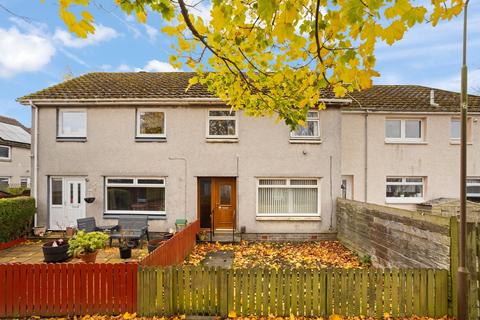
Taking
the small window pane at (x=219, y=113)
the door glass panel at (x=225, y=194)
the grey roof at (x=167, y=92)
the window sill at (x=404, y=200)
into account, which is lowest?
the window sill at (x=404, y=200)

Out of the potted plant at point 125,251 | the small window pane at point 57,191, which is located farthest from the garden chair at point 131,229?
the small window pane at point 57,191

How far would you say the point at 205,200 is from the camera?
12055mm

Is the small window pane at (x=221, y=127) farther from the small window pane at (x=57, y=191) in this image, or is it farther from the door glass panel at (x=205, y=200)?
the small window pane at (x=57, y=191)

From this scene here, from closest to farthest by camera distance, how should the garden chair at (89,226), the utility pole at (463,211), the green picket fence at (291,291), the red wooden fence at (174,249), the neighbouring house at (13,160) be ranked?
1. the utility pole at (463,211)
2. the green picket fence at (291,291)
3. the red wooden fence at (174,249)
4. the garden chair at (89,226)
5. the neighbouring house at (13,160)

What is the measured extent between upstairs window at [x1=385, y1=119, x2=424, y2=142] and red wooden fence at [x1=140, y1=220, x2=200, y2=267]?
417 inches

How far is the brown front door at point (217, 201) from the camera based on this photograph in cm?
1202

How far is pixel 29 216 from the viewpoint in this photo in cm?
1137

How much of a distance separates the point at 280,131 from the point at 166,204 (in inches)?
235

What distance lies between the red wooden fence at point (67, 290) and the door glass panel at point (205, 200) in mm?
6343

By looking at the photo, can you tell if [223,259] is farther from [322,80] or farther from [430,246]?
[322,80]

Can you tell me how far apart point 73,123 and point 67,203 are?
3.61m

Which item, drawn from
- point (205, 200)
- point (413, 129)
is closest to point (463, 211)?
point (205, 200)

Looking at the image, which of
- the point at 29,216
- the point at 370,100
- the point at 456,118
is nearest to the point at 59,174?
the point at 29,216

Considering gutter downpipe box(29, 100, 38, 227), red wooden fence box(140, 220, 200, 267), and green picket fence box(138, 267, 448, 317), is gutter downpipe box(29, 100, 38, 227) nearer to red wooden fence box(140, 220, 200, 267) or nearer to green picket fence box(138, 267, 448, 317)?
red wooden fence box(140, 220, 200, 267)
